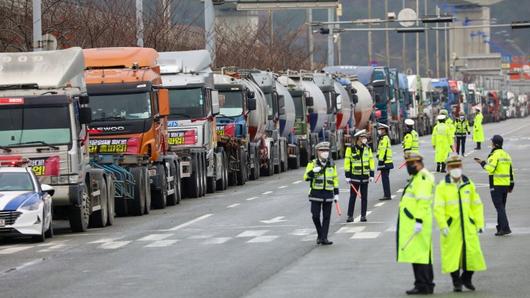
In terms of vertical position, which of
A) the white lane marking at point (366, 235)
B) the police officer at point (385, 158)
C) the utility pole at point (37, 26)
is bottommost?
the white lane marking at point (366, 235)

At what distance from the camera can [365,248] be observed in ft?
77.2

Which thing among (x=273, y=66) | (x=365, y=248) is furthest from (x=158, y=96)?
(x=273, y=66)

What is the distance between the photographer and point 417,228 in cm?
1722

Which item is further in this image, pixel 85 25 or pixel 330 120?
pixel 330 120

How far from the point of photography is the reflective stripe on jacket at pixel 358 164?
1160 inches

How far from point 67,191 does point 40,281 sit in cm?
834

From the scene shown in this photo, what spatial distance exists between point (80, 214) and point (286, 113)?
25555 millimetres

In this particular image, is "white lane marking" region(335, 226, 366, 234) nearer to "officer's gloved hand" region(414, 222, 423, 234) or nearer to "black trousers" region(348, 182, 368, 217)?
"black trousers" region(348, 182, 368, 217)

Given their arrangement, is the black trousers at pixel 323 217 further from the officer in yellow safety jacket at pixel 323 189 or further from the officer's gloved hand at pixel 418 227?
the officer's gloved hand at pixel 418 227

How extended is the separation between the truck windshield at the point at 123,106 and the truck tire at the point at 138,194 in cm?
139

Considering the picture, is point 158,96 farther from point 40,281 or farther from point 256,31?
point 256,31

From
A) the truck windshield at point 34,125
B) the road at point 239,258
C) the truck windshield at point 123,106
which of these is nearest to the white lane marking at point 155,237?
the road at point 239,258

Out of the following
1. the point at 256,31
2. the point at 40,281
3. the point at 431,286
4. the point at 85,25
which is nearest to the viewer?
the point at 431,286

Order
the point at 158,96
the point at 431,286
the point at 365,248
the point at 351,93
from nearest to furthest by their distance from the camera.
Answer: the point at 431,286 < the point at 365,248 < the point at 158,96 < the point at 351,93
